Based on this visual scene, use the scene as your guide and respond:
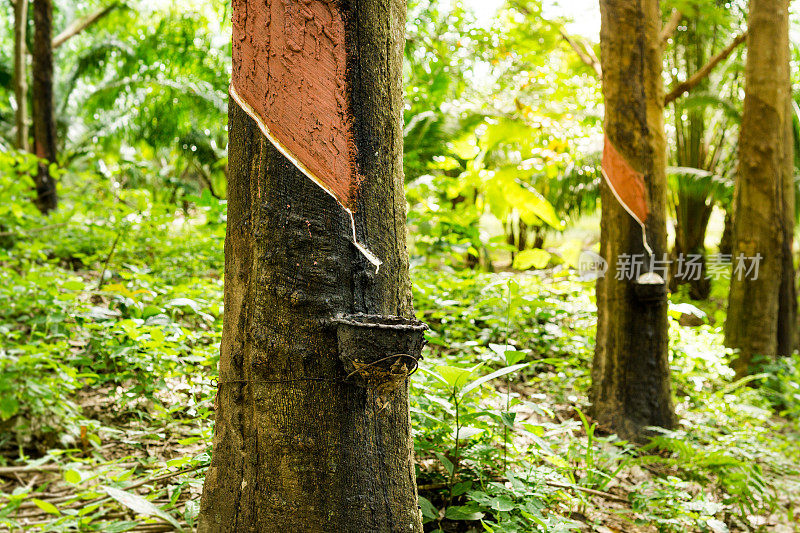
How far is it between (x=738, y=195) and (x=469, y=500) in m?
5.88

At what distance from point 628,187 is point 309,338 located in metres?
3.10

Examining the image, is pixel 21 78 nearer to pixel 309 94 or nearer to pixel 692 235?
pixel 309 94

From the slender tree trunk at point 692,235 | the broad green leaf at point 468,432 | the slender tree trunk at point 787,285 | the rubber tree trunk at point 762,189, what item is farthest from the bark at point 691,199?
the broad green leaf at point 468,432

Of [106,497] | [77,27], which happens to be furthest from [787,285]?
[77,27]

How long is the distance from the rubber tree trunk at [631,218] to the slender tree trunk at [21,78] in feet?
21.8

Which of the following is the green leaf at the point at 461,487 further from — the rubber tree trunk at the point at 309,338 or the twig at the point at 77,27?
the twig at the point at 77,27

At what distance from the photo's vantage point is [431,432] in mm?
2232

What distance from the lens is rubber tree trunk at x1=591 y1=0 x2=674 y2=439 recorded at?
3832 mm

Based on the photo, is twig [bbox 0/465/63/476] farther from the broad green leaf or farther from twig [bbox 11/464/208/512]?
the broad green leaf

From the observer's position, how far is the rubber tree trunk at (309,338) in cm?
139

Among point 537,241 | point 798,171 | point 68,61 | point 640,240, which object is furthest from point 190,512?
point 68,61

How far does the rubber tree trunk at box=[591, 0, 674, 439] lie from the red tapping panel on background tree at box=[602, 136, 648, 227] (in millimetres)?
36

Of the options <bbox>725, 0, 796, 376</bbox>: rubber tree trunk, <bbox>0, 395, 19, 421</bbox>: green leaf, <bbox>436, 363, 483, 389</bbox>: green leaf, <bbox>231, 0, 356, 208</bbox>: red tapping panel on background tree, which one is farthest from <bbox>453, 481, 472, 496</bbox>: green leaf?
<bbox>725, 0, 796, 376</bbox>: rubber tree trunk

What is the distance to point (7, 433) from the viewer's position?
288cm
